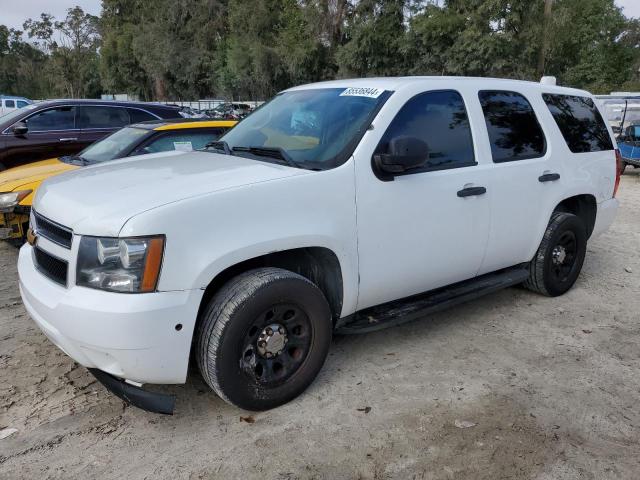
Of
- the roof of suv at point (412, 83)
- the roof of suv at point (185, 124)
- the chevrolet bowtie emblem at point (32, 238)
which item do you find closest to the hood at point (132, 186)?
the chevrolet bowtie emblem at point (32, 238)

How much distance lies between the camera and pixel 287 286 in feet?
9.29

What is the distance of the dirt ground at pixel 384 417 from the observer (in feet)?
8.54

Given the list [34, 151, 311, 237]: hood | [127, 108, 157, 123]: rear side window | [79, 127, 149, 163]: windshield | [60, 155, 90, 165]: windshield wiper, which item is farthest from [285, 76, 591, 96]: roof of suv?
[127, 108, 157, 123]: rear side window

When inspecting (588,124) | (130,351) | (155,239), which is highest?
(588,124)

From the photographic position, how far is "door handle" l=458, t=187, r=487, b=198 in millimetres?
3592

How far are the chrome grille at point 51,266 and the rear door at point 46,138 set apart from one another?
5610 millimetres

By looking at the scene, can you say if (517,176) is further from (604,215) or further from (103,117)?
(103,117)

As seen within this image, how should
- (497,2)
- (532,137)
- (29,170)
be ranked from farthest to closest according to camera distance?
(497,2) → (29,170) → (532,137)

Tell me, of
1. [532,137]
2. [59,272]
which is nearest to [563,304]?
[532,137]

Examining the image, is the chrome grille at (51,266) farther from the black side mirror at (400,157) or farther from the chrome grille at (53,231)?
the black side mirror at (400,157)

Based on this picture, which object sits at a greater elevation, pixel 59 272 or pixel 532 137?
pixel 532 137

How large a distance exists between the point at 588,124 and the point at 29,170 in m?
5.83

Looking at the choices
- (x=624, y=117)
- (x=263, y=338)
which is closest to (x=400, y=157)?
(x=263, y=338)

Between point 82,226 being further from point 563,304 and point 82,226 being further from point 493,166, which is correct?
point 563,304
